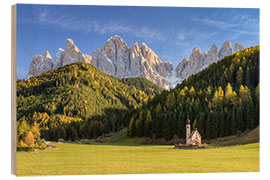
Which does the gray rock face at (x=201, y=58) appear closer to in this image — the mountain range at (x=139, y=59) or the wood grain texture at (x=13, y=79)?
the mountain range at (x=139, y=59)

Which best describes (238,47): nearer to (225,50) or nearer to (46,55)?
→ (225,50)

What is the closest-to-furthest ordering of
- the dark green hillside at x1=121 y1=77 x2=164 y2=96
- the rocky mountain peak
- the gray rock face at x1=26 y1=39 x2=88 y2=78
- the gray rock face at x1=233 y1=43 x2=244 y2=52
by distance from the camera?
the gray rock face at x1=26 y1=39 x2=88 y2=78 → the rocky mountain peak → the gray rock face at x1=233 y1=43 x2=244 y2=52 → the dark green hillside at x1=121 y1=77 x2=164 y2=96

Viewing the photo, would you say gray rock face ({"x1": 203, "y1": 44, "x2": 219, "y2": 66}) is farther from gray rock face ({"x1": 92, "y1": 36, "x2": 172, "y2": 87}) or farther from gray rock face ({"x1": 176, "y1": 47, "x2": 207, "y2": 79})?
gray rock face ({"x1": 92, "y1": 36, "x2": 172, "y2": 87})

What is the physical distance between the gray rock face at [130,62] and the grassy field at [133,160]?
A: 4.85 meters

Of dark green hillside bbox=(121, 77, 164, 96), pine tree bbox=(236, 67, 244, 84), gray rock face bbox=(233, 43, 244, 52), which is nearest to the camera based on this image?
gray rock face bbox=(233, 43, 244, 52)

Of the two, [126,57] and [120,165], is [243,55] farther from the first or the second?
[120,165]

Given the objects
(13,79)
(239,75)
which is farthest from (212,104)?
(13,79)

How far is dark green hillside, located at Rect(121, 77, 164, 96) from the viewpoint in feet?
73.6

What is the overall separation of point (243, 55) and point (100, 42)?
8.31m

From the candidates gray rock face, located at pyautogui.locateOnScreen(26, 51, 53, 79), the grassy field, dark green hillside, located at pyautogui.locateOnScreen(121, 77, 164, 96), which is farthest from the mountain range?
the grassy field

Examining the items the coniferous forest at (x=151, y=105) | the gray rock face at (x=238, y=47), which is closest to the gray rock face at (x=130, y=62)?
the coniferous forest at (x=151, y=105)

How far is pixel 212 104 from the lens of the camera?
21.3 metres

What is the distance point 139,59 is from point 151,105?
3.08 metres

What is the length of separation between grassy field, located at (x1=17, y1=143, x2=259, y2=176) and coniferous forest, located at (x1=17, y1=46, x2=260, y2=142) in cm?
123
